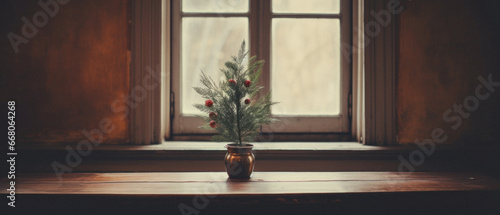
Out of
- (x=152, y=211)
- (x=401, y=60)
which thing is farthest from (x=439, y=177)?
(x=152, y=211)

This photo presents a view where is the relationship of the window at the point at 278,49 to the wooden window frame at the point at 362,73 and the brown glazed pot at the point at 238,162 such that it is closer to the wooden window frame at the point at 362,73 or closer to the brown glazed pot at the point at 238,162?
the wooden window frame at the point at 362,73

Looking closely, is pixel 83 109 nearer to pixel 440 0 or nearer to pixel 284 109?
pixel 284 109

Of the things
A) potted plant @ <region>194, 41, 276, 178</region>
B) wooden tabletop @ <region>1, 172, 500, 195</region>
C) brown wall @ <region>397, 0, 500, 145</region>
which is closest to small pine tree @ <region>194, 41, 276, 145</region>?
potted plant @ <region>194, 41, 276, 178</region>

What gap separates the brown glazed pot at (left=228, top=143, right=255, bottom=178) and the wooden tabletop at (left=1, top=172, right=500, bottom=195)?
0.04 metres

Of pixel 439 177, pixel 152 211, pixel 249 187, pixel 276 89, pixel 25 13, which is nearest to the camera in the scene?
pixel 152 211

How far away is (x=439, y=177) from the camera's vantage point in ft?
5.73

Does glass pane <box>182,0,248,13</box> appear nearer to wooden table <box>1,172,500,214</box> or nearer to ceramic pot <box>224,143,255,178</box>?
ceramic pot <box>224,143,255,178</box>

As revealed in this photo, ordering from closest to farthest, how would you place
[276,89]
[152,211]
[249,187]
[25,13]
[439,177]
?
[152,211] < [249,187] < [439,177] < [25,13] < [276,89]

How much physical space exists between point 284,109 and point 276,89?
→ 158 mm

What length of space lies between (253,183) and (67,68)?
1401 millimetres

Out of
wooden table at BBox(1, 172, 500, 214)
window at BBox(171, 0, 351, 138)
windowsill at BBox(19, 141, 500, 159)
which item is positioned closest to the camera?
wooden table at BBox(1, 172, 500, 214)

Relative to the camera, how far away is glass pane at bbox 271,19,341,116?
2.25 m

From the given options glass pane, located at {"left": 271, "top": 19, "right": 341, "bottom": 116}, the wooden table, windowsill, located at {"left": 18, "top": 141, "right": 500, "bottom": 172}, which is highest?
glass pane, located at {"left": 271, "top": 19, "right": 341, "bottom": 116}

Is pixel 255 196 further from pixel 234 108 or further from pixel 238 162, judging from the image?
pixel 234 108
